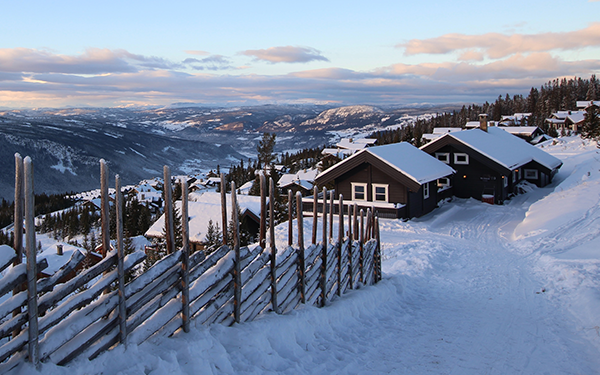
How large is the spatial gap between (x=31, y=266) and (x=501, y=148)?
35.5 metres

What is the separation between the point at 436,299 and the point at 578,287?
3.37 metres

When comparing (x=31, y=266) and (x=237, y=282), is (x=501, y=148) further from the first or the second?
(x=31, y=266)

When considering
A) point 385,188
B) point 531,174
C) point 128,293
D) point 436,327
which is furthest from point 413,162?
point 128,293

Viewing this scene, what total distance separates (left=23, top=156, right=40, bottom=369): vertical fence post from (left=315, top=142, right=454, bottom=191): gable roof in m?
23.8

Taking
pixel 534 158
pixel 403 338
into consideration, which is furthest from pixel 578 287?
pixel 534 158

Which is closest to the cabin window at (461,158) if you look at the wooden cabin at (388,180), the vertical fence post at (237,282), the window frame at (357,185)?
the wooden cabin at (388,180)

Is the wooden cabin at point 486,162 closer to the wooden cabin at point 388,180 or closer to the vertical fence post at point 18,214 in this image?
the wooden cabin at point 388,180

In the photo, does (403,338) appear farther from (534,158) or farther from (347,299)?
(534,158)

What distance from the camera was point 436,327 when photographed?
8406mm

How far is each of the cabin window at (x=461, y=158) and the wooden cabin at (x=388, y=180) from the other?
9.43 ft

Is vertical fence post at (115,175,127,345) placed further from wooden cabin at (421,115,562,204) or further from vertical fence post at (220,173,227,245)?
wooden cabin at (421,115,562,204)

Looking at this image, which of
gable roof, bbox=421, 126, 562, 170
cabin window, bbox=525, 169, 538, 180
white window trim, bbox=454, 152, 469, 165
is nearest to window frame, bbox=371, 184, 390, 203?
gable roof, bbox=421, 126, 562, 170

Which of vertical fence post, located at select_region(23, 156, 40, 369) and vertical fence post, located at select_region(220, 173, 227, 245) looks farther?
vertical fence post, located at select_region(220, 173, 227, 245)

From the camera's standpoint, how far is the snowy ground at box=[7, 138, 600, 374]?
5078mm
